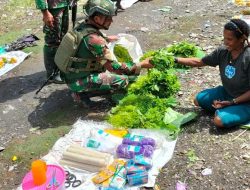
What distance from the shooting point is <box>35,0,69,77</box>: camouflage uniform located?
18.0 ft

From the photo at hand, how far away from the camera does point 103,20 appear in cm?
463

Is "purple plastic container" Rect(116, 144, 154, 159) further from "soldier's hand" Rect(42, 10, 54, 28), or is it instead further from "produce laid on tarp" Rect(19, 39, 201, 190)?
"soldier's hand" Rect(42, 10, 54, 28)

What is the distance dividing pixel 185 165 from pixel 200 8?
4976mm

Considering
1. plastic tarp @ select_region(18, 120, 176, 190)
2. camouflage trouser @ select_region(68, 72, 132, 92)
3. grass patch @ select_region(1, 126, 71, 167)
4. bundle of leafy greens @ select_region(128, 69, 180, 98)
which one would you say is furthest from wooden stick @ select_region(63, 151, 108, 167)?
bundle of leafy greens @ select_region(128, 69, 180, 98)

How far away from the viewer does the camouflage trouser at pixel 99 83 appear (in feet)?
16.2

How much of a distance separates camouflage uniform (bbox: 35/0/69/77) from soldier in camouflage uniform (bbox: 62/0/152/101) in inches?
29.0

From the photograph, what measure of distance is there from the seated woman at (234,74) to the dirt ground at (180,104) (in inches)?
7.5

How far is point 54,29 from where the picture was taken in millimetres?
5594

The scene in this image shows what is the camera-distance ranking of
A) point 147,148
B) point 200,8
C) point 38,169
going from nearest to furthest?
point 38,169, point 147,148, point 200,8

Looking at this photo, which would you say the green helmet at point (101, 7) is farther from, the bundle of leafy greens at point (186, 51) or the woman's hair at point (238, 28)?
the bundle of leafy greens at point (186, 51)

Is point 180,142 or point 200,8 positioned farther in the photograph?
point 200,8

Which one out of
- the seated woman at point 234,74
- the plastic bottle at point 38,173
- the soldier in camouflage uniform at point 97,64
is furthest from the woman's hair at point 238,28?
the plastic bottle at point 38,173

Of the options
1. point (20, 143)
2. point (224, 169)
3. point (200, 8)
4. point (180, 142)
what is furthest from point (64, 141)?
point (200, 8)

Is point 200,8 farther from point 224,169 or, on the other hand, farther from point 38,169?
point 38,169
